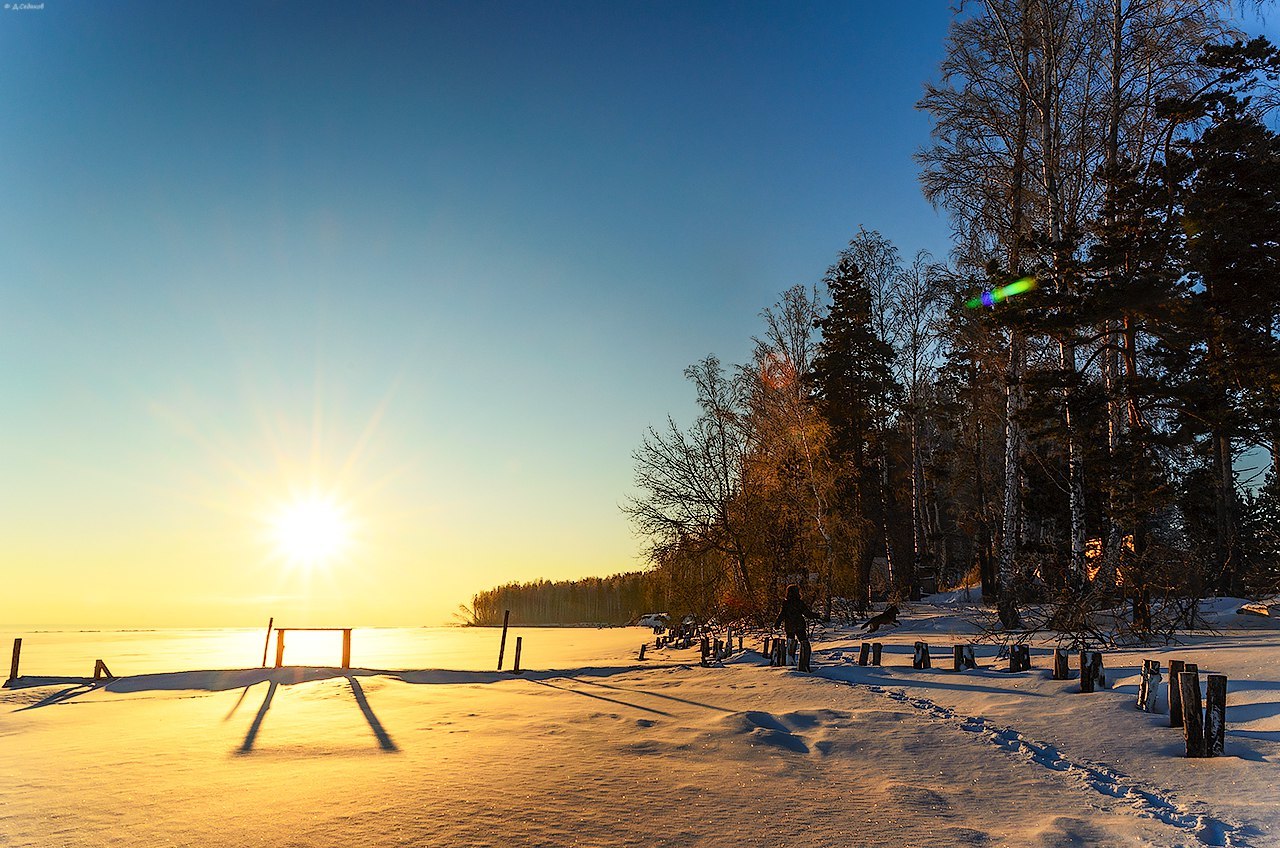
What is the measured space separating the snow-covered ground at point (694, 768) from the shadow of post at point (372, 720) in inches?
2.5

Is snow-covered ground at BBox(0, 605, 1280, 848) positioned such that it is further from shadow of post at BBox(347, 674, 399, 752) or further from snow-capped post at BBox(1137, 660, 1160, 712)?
snow-capped post at BBox(1137, 660, 1160, 712)

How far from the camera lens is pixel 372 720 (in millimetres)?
12539

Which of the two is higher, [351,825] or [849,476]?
[849,476]

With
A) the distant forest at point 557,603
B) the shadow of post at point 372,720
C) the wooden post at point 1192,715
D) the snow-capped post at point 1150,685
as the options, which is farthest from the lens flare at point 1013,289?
the distant forest at point 557,603

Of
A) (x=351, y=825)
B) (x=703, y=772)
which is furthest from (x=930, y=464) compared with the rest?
(x=351, y=825)

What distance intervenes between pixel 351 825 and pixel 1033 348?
21.5 metres

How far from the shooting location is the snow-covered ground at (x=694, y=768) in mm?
6000

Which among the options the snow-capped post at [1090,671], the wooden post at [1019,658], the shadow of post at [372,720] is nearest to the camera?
the shadow of post at [372,720]

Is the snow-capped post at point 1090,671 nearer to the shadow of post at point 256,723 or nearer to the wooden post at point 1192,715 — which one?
the wooden post at point 1192,715

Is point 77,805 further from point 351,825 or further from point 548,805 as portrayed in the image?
point 548,805

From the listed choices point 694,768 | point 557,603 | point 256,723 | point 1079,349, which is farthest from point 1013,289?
point 557,603

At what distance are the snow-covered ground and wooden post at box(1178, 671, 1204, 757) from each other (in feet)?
0.64

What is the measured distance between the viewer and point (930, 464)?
38.5 metres

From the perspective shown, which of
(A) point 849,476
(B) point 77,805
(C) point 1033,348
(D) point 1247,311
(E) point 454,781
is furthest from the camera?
(A) point 849,476
